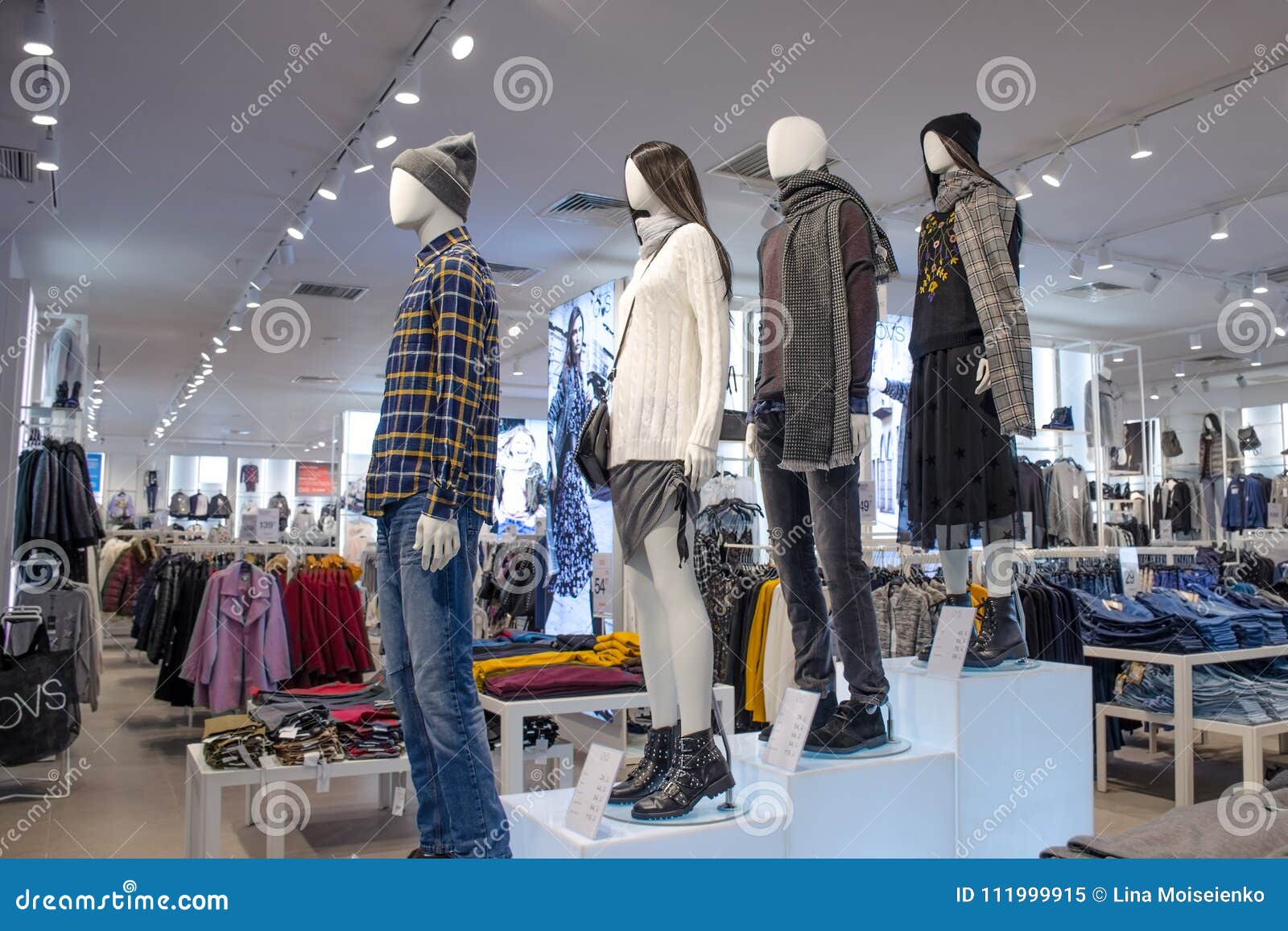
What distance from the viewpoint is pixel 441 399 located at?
2068mm

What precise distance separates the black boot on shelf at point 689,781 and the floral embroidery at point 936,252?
149 cm

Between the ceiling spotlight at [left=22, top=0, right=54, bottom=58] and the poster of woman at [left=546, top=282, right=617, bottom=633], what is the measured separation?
4.18 m

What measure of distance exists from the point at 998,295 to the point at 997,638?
961 mm

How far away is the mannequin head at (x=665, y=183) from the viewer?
2.20 metres

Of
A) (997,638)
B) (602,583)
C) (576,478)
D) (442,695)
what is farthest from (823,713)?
(576,478)

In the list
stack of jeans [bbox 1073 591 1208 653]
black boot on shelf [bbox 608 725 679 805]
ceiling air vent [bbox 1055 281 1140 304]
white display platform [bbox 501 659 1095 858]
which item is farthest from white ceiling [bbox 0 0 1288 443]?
black boot on shelf [bbox 608 725 679 805]

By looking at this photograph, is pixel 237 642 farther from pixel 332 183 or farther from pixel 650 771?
pixel 650 771

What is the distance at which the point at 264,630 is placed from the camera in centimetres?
564

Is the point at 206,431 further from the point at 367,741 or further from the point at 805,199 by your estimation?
the point at 805,199

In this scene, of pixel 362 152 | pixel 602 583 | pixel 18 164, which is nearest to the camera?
pixel 362 152

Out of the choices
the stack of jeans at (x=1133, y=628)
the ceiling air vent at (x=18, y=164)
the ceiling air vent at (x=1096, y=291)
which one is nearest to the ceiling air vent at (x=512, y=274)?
the ceiling air vent at (x=18, y=164)

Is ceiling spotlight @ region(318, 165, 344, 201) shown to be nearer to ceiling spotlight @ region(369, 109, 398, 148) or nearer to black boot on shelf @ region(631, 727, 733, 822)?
ceiling spotlight @ region(369, 109, 398, 148)

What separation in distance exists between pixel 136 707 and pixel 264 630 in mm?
2351
